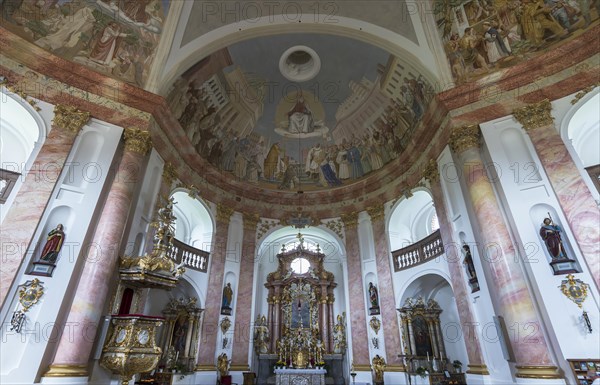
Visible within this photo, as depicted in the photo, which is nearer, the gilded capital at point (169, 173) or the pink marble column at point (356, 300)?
the gilded capital at point (169, 173)

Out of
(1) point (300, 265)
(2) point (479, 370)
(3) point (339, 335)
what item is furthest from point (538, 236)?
(1) point (300, 265)

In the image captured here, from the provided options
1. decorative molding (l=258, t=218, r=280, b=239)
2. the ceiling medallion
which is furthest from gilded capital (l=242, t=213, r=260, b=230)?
the ceiling medallion

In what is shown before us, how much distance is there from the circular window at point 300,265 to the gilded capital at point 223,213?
15.7 ft

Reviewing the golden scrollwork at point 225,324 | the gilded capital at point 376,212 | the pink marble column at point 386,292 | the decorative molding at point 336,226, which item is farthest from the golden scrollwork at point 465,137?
the golden scrollwork at point 225,324

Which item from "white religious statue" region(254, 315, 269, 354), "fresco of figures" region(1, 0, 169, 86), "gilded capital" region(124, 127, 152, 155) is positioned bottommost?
"white religious statue" region(254, 315, 269, 354)

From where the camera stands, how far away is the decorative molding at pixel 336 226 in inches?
646

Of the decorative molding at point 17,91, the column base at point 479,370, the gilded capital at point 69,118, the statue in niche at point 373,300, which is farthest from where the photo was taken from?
the statue in niche at point 373,300

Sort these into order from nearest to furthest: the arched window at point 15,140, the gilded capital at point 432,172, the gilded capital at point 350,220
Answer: the arched window at point 15,140 < the gilded capital at point 432,172 < the gilded capital at point 350,220

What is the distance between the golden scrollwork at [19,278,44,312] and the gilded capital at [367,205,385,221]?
12.3 metres

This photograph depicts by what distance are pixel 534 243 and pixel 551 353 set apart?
253cm

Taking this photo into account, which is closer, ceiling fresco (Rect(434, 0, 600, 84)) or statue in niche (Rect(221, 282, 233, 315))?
ceiling fresco (Rect(434, 0, 600, 84))

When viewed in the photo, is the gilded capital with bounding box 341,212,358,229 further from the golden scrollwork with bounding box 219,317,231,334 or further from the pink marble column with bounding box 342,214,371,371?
the golden scrollwork with bounding box 219,317,231,334

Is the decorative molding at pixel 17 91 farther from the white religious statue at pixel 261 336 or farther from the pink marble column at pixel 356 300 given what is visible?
the pink marble column at pixel 356 300

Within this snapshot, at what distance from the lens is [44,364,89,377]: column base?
692cm
